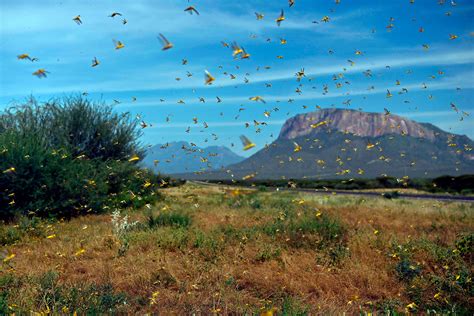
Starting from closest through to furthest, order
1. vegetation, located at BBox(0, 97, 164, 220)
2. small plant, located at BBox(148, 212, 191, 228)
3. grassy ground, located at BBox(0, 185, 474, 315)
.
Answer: grassy ground, located at BBox(0, 185, 474, 315)
small plant, located at BBox(148, 212, 191, 228)
vegetation, located at BBox(0, 97, 164, 220)

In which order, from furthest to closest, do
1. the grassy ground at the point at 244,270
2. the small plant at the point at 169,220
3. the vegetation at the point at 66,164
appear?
the vegetation at the point at 66,164, the small plant at the point at 169,220, the grassy ground at the point at 244,270

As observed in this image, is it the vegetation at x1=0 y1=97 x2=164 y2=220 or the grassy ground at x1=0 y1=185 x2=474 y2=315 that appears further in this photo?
the vegetation at x1=0 y1=97 x2=164 y2=220

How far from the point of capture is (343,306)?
26.9 feet

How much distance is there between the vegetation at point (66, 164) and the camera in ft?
71.1

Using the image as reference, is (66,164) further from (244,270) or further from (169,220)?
(244,270)

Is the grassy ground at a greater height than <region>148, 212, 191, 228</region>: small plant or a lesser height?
lesser

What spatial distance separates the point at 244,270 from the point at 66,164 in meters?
16.7

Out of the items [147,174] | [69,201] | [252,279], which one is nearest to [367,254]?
[252,279]

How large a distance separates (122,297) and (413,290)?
18.3 ft

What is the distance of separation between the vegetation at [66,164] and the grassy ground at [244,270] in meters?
2.82

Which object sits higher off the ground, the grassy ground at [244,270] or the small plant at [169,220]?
the small plant at [169,220]

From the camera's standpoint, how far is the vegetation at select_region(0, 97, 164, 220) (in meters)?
21.7

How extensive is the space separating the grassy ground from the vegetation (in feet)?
9.24

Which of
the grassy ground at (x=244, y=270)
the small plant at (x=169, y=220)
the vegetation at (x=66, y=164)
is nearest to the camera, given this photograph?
the grassy ground at (x=244, y=270)
